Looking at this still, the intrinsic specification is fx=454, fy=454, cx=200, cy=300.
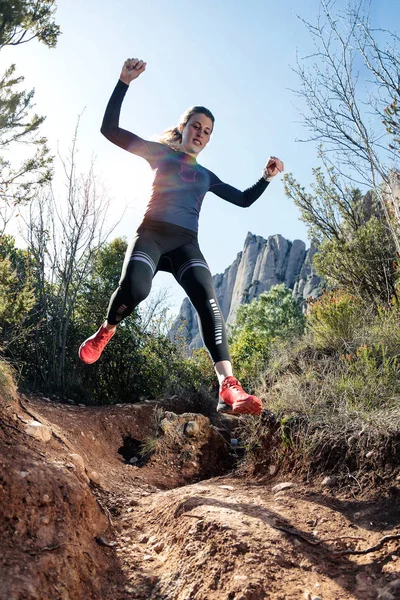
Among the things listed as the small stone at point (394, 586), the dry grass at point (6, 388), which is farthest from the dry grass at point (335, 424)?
the dry grass at point (6, 388)

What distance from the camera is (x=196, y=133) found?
2963 mm

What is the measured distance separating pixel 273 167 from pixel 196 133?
1.98ft

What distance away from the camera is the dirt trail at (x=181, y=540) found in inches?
79.9

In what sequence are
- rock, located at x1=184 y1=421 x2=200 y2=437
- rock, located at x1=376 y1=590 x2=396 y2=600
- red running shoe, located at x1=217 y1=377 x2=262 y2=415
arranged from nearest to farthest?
rock, located at x1=376 y1=590 x2=396 y2=600 → red running shoe, located at x1=217 y1=377 x2=262 y2=415 → rock, located at x1=184 y1=421 x2=200 y2=437

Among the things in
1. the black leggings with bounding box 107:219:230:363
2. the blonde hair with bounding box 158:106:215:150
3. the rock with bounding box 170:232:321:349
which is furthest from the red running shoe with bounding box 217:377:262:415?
the rock with bounding box 170:232:321:349

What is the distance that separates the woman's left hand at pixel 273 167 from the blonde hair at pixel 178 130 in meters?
0.48

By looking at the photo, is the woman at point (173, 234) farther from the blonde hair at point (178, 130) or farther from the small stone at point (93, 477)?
the small stone at point (93, 477)

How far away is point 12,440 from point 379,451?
7.70ft

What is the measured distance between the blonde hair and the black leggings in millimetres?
694

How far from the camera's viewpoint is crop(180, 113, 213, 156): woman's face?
296 centimetres

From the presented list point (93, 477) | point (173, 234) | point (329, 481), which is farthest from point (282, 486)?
point (173, 234)

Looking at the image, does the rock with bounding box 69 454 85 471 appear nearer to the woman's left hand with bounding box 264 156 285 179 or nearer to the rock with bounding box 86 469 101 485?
the rock with bounding box 86 469 101 485

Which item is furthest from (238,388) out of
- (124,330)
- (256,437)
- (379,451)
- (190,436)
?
(124,330)

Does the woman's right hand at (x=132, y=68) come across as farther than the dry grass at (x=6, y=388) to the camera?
No
